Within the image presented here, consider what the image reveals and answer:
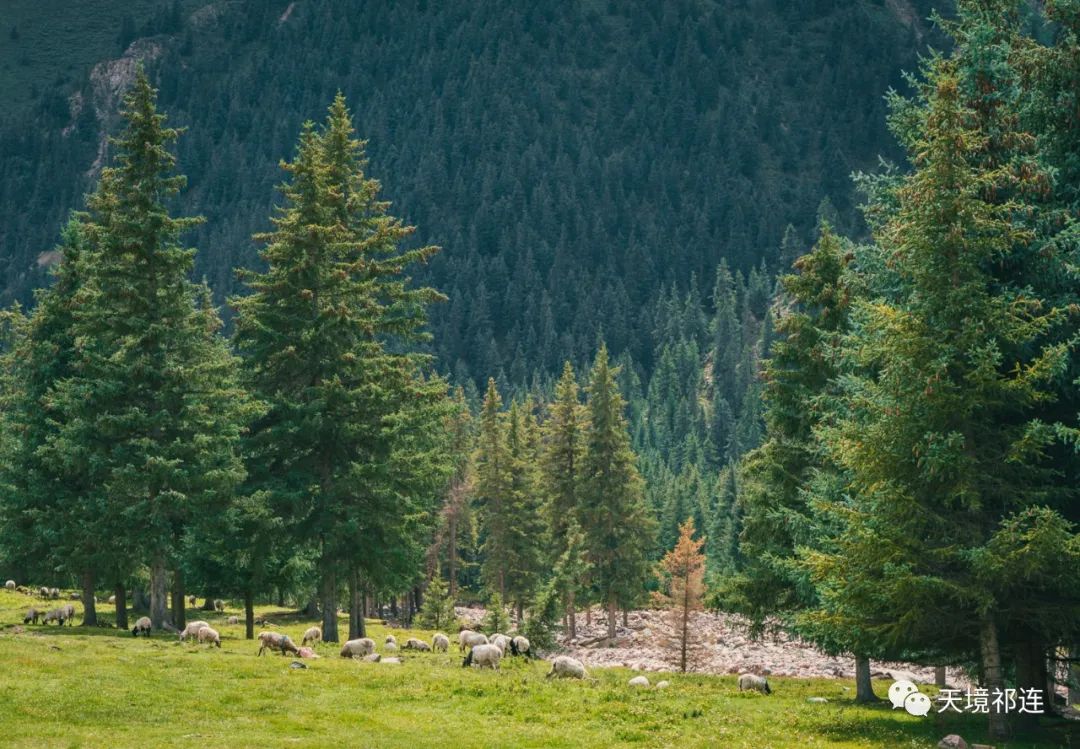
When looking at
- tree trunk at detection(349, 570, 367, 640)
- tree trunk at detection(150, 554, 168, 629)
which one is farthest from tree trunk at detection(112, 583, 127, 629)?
tree trunk at detection(349, 570, 367, 640)

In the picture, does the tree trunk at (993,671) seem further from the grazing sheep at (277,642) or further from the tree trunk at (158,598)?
the tree trunk at (158,598)

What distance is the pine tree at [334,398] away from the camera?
1652 inches

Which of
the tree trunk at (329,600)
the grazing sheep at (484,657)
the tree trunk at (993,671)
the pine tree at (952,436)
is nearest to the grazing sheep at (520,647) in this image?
the grazing sheep at (484,657)

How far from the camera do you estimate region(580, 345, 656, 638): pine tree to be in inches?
3076

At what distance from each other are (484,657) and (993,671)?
51.6 feet

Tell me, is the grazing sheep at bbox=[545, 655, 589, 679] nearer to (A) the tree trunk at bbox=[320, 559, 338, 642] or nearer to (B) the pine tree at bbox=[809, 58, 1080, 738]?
(B) the pine tree at bbox=[809, 58, 1080, 738]

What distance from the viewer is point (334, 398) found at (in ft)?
137

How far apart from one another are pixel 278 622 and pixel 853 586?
143 ft

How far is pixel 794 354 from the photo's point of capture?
37250mm

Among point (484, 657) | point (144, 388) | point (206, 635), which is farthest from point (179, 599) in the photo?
point (484, 657)

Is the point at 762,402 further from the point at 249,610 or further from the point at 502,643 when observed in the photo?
the point at 249,610

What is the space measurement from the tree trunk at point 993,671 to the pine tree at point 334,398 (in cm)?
2315

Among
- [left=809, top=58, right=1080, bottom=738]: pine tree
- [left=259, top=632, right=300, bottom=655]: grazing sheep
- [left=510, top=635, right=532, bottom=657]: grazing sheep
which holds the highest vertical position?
[left=809, top=58, right=1080, bottom=738]: pine tree

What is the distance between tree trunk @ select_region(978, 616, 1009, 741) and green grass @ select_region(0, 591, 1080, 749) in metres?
0.45
